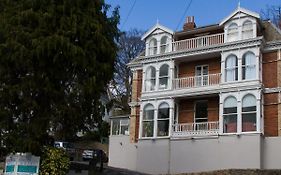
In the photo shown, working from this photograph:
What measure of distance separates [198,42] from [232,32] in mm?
3014

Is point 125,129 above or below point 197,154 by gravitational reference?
above

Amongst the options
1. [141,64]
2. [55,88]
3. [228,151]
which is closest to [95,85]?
[55,88]

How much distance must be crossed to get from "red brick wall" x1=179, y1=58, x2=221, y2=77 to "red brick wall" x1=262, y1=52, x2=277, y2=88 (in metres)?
3.71

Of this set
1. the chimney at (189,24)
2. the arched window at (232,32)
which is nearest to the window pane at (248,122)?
the arched window at (232,32)

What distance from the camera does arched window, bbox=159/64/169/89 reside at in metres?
39.1

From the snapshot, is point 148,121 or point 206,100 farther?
point 148,121

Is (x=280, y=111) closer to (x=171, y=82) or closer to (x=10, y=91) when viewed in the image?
(x=171, y=82)

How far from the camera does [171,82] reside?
126 feet

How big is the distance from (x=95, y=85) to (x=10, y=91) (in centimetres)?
354

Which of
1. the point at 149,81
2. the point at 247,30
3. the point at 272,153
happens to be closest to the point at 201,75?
the point at 149,81

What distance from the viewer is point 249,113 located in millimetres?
34062

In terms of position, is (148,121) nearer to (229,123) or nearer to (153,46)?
(153,46)

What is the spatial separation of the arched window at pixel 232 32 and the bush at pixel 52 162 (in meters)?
19.7

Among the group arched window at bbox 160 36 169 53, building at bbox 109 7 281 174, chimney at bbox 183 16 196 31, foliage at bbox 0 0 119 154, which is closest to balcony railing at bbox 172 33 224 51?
building at bbox 109 7 281 174
